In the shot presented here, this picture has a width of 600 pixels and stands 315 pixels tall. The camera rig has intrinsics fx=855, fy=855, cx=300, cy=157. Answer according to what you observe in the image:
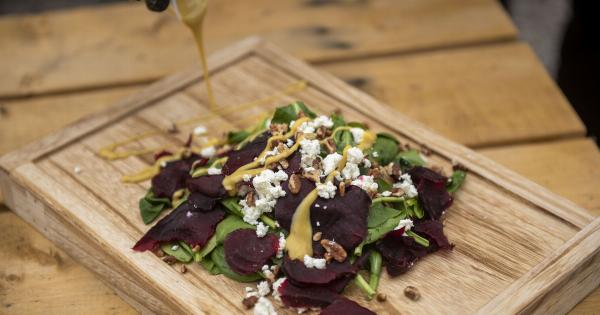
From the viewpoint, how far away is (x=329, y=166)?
1.44 meters

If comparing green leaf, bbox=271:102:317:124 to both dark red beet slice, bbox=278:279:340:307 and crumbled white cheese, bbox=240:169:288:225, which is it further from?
dark red beet slice, bbox=278:279:340:307

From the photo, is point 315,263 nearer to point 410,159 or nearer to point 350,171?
point 350,171

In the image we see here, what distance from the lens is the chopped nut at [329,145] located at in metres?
1.51

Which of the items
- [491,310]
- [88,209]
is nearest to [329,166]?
[491,310]

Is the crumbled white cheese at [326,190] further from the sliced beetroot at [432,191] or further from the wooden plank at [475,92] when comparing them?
the wooden plank at [475,92]

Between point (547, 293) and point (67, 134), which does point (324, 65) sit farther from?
point (547, 293)

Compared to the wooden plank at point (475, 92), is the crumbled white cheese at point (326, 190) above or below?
above

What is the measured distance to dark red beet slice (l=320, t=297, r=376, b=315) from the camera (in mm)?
1317

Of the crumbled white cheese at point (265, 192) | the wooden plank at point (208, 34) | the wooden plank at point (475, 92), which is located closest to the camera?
the crumbled white cheese at point (265, 192)

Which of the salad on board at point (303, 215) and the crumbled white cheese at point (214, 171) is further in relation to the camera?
the crumbled white cheese at point (214, 171)

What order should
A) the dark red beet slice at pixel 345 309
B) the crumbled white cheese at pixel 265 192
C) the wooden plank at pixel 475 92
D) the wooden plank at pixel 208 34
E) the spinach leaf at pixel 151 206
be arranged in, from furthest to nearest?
the wooden plank at pixel 208 34 < the wooden plank at pixel 475 92 < the spinach leaf at pixel 151 206 < the crumbled white cheese at pixel 265 192 < the dark red beet slice at pixel 345 309

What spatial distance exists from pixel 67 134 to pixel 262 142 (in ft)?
1.51

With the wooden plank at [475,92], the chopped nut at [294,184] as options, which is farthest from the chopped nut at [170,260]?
the wooden plank at [475,92]

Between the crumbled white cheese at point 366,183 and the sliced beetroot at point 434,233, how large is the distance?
0.10 metres
